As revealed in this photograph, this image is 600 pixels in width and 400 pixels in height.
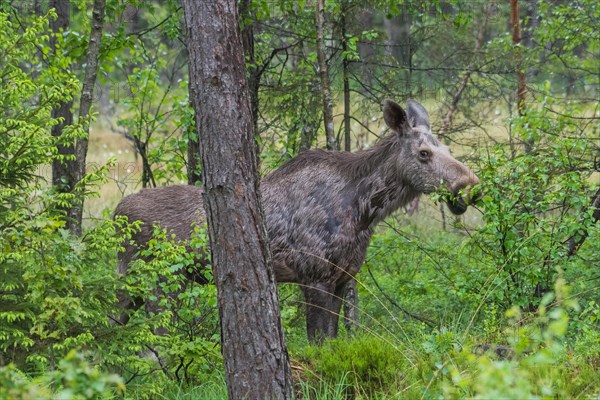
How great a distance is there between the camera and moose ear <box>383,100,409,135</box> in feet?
29.8

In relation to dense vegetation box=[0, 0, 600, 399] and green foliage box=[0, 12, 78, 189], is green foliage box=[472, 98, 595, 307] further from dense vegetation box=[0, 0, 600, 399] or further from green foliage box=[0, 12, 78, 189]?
green foliage box=[0, 12, 78, 189]

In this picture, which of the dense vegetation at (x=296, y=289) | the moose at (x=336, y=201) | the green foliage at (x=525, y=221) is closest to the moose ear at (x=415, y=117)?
the moose at (x=336, y=201)

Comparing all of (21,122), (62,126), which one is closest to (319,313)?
(21,122)

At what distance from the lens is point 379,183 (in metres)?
9.23

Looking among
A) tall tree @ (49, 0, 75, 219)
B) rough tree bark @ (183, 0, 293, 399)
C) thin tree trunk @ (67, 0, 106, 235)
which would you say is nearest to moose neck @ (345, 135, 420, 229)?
thin tree trunk @ (67, 0, 106, 235)

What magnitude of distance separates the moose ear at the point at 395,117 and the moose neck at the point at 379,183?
0.14 metres

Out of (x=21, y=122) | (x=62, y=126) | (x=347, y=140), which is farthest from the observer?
(x=347, y=140)

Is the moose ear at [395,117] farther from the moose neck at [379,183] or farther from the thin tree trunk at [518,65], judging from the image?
the thin tree trunk at [518,65]

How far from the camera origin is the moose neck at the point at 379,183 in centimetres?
916

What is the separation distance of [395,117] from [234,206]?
13.7ft

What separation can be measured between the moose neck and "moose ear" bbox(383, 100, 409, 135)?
140 mm

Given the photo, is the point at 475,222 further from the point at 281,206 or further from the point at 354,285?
the point at 281,206

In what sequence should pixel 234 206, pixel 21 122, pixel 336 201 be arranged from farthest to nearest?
pixel 336 201 → pixel 21 122 → pixel 234 206

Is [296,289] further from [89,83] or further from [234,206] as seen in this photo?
[234,206]
